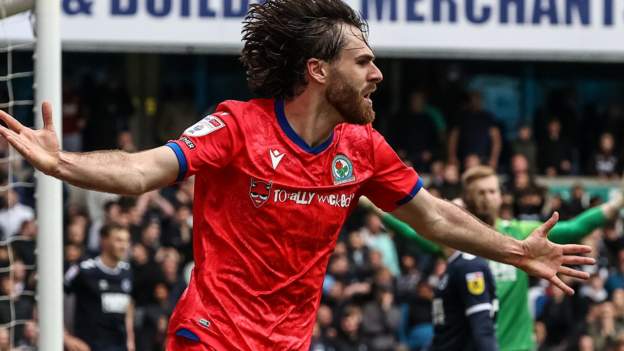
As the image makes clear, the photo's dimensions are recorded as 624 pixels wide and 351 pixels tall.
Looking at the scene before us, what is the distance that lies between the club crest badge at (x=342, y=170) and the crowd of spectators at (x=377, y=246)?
6.08 m

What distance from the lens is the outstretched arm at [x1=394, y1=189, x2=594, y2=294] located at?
219 inches

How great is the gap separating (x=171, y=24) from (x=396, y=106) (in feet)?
11.6

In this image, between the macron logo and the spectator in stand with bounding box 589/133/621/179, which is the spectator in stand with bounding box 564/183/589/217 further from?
the macron logo

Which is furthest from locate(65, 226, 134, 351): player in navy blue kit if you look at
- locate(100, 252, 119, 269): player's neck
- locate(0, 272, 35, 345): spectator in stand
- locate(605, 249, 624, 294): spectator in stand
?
locate(605, 249, 624, 294): spectator in stand

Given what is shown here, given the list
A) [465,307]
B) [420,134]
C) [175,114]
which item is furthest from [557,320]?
[465,307]

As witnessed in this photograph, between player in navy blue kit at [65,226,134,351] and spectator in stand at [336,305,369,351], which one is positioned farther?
spectator in stand at [336,305,369,351]

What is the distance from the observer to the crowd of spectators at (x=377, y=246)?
13.4m

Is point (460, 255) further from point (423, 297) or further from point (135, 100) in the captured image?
point (135, 100)

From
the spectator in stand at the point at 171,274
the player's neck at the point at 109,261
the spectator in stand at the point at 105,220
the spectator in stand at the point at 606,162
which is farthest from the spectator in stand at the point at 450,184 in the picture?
the player's neck at the point at 109,261

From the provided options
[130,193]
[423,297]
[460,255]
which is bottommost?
[423,297]

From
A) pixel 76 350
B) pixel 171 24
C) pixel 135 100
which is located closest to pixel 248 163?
pixel 76 350

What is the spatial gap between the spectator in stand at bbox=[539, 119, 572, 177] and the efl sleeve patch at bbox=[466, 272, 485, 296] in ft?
32.9

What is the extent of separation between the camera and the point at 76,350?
11117 millimetres

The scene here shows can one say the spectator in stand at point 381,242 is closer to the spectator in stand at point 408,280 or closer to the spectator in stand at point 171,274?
the spectator in stand at point 408,280
